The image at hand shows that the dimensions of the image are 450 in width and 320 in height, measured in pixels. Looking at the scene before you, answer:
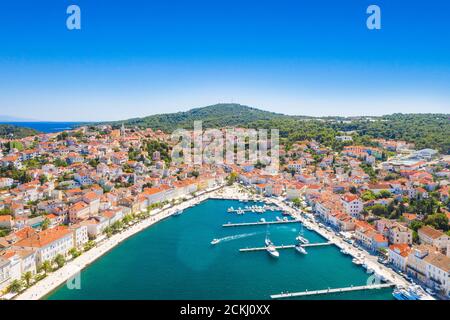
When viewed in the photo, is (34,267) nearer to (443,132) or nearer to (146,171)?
(146,171)

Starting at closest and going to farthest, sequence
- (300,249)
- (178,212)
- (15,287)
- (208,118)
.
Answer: (15,287), (300,249), (178,212), (208,118)

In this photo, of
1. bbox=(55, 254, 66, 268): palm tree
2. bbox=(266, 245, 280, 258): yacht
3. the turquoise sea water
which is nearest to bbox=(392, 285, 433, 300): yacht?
the turquoise sea water

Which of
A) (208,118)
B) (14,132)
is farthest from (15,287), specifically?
(208,118)

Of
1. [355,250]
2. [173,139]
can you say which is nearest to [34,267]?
[355,250]

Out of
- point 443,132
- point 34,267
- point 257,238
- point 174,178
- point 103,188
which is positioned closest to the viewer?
point 34,267

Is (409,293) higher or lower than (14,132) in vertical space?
lower

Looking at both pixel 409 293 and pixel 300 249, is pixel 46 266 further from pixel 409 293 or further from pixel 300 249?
pixel 409 293
